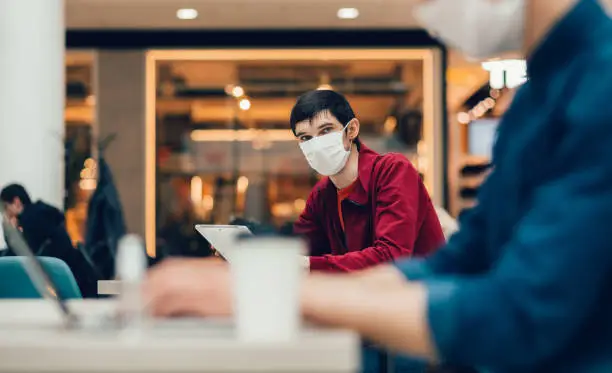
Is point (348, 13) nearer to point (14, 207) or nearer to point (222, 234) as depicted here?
point (14, 207)

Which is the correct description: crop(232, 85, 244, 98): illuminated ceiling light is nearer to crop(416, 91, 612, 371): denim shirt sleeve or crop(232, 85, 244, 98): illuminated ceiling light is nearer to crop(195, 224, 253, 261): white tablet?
crop(195, 224, 253, 261): white tablet

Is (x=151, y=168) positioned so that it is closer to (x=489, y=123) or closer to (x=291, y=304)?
(x=489, y=123)

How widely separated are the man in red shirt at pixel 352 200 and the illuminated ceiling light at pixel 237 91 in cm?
680

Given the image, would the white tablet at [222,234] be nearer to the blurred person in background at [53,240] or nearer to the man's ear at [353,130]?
the man's ear at [353,130]

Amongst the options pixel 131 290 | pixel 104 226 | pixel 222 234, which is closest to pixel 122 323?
pixel 131 290

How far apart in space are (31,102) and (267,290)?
205 inches

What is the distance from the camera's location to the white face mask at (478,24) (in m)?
1.26

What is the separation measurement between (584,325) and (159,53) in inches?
347

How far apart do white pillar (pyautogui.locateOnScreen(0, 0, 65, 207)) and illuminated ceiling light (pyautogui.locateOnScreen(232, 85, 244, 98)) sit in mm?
3871

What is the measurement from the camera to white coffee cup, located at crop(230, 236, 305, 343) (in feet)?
3.31

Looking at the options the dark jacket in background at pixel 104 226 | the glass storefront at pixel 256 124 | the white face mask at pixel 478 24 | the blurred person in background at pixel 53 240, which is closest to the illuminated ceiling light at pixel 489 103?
the glass storefront at pixel 256 124

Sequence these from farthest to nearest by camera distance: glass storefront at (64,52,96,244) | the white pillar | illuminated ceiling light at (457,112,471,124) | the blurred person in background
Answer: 1. illuminated ceiling light at (457,112,471,124)
2. glass storefront at (64,52,96,244)
3. the white pillar
4. the blurred person in background

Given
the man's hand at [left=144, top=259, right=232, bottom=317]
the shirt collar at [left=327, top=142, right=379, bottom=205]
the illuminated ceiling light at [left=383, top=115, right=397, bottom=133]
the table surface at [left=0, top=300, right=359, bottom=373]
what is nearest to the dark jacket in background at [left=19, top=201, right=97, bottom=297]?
the shirt collar at [left=327, top=142, right=379, bottom=205]

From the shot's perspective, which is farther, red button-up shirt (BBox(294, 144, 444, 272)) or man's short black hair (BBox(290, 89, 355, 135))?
man's short black hair (BBox(290, 89, 355, 135))
